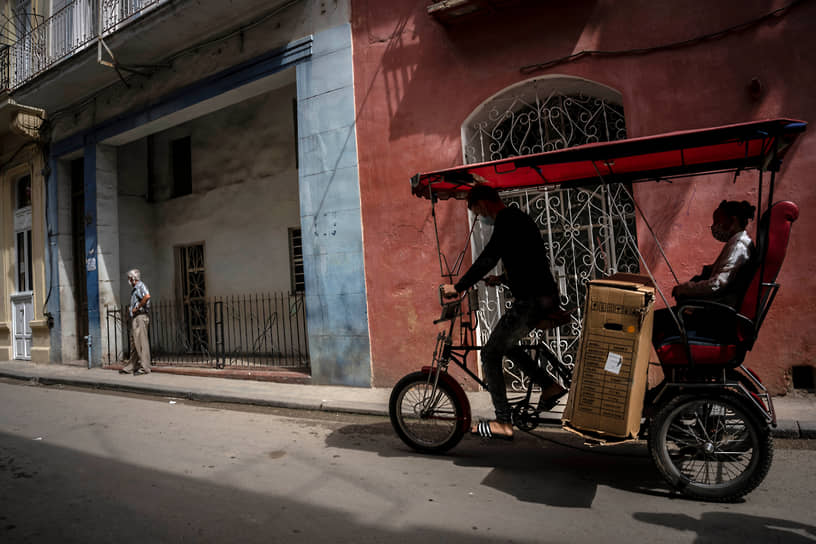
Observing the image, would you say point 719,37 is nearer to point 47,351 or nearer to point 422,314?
point 422,314

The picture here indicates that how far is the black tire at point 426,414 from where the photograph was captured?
4.22 m

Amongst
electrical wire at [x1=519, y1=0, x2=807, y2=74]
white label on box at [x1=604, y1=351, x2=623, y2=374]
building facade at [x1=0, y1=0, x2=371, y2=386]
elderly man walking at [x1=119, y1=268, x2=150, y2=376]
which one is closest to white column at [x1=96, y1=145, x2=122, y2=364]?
building facade at [x1=0, y1=0, x2=371, y2=386]

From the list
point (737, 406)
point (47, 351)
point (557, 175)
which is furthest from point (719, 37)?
point (47, 351)

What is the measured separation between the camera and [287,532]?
9.34ft

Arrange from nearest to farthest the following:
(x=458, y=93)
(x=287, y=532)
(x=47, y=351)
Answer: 1. (x=287, y=532)
2. (x=458, y=93)
3. (x=47, y=351)

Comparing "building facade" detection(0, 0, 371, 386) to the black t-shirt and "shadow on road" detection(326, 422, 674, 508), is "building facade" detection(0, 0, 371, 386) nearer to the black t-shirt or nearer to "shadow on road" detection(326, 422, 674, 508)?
"shadow on road" detection(326, 422, 674, 508)

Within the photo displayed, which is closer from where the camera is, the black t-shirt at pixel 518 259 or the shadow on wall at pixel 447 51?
the black t-shirt at pixel 518 259

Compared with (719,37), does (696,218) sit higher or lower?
lower

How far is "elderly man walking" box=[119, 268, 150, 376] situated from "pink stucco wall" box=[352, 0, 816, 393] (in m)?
5.14

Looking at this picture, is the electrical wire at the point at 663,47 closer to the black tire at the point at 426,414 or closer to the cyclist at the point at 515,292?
the cyclist at the point at 515,292

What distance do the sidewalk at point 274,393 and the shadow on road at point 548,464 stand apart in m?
1.01

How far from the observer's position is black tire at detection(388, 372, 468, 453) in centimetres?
422

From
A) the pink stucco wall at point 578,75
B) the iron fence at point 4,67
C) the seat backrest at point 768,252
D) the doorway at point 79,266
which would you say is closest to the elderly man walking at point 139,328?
the doorway at point 79,266

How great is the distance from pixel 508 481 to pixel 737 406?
59.8 inches
